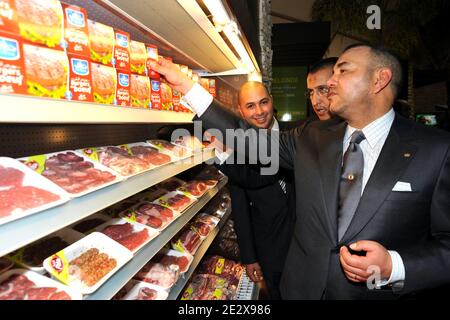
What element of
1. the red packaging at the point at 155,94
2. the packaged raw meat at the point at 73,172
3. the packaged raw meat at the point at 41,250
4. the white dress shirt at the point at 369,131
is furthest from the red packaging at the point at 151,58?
the packaged raw meat at the point at 41,250

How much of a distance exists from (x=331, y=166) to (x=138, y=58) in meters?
1.17

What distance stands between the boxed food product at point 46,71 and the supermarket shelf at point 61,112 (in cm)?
5

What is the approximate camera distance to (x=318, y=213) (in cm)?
169

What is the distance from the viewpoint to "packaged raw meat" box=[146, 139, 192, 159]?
189 centimetres

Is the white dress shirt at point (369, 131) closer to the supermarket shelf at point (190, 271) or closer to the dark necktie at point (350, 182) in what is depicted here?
the dark necktie at point (350, 182)

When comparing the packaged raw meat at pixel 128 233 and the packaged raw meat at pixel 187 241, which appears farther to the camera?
the packaged raw meat at pixel 187 241

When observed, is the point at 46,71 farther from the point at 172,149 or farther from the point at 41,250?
the point at 172,149

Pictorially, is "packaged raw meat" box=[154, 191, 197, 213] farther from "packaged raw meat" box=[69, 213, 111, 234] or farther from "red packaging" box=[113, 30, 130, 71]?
"red packaging" box=[113, 30, 130, 71]

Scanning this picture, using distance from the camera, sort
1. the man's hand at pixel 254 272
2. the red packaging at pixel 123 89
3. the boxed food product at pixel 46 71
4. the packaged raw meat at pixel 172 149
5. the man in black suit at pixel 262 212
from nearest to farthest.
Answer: the boxed food product at pixel 46 71 → the red packaging at pixel 123 89 → the packaged raw meat at pixel 172 149 → the man in black suit at pixel 262 212 → the man's hand at pixel 254 272

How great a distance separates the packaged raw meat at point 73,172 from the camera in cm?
105

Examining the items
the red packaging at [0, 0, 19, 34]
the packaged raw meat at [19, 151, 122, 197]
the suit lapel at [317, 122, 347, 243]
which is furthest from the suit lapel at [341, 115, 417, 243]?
the red packaging at [0, 0, 19, 34]
